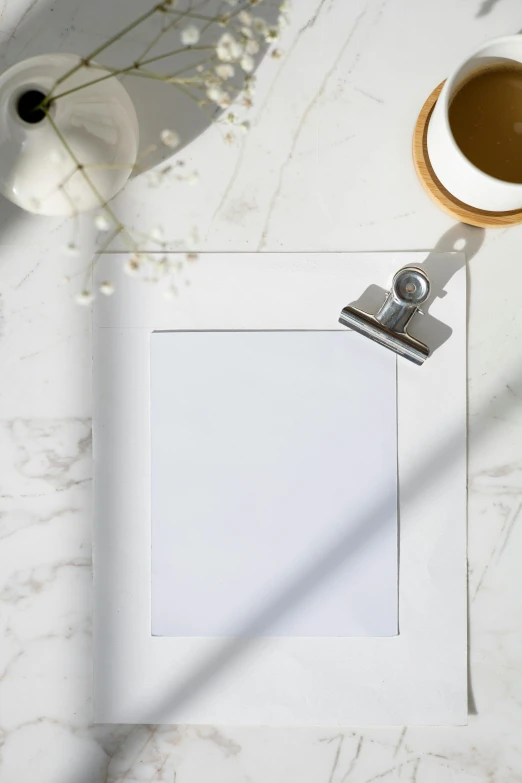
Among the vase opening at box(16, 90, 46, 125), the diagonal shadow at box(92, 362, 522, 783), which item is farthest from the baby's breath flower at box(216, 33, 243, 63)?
the diagonal shadow at box(92, 362, 522, 783)

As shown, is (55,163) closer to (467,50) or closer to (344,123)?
(344,123)

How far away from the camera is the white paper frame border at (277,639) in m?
Result: 0.59

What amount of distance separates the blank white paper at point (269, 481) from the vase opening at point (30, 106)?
21cm

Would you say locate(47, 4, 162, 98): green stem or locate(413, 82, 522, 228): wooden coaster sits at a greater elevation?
locate(47, 4, 162, 98): green stem

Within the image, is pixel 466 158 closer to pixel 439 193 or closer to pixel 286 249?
pixel 439 193

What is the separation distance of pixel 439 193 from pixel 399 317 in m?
0.12

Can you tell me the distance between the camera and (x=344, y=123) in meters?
0.59

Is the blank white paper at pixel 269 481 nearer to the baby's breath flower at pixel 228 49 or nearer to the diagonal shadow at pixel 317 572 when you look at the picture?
the diagonal shadow at pixel 317 572

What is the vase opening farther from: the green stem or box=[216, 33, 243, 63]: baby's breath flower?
box=[216, 33, 243, 63]: baby's breath flower

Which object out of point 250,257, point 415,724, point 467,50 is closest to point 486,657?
point 415,724

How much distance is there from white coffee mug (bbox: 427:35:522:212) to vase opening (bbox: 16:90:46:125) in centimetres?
31

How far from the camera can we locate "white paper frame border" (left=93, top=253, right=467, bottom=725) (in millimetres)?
588

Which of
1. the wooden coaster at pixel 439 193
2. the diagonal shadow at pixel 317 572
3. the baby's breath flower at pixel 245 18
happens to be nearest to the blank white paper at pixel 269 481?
the diagonal shadow at pixel 317 572

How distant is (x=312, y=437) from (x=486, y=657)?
266 mm
